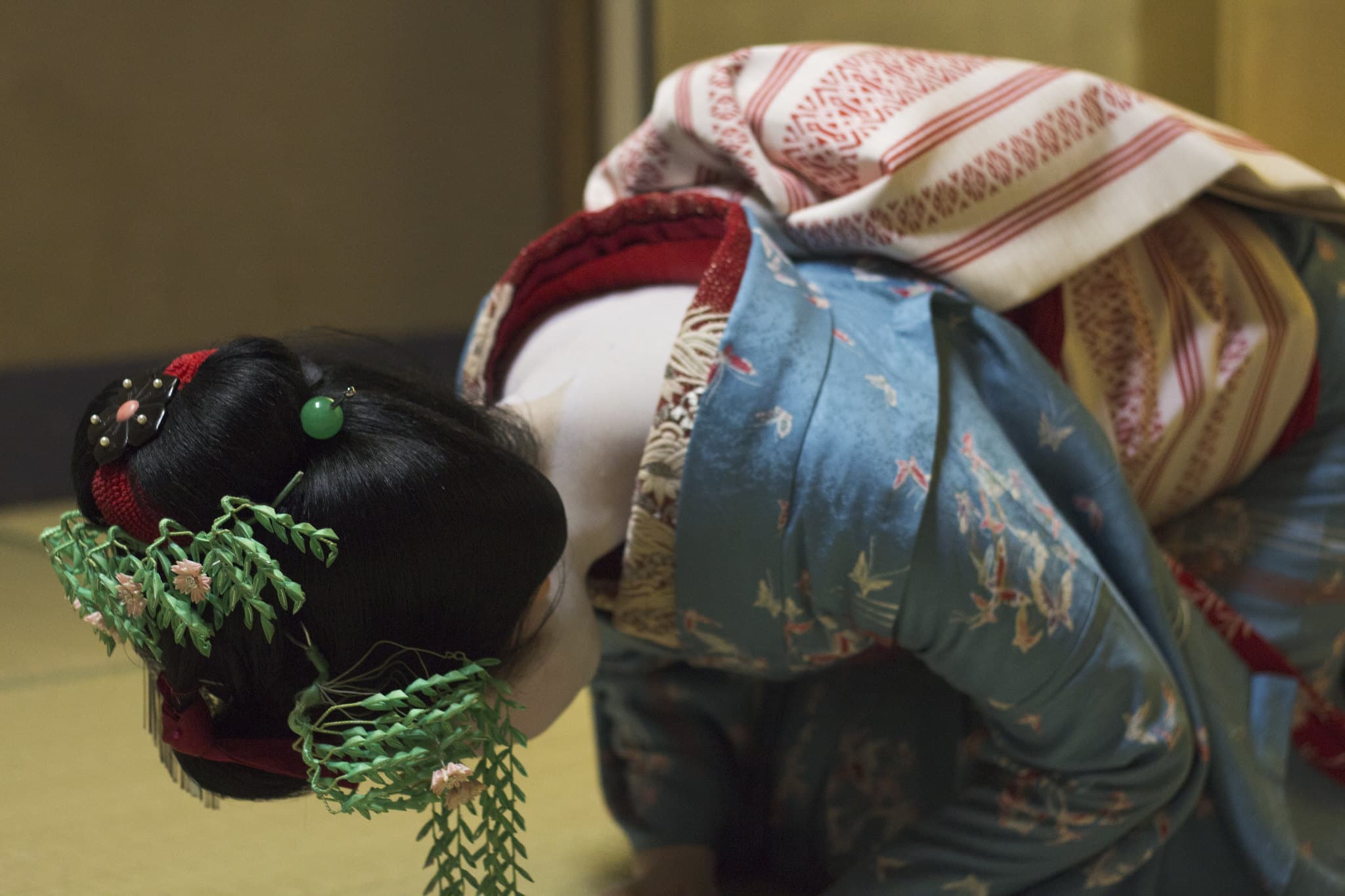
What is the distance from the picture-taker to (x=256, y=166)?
2.45 metres

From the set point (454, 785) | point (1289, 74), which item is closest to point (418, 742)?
point (454, 785)

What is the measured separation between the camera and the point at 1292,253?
3.23ft

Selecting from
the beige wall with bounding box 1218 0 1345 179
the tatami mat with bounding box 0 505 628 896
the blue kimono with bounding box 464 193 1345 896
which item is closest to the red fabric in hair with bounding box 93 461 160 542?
the tatami mat with bounding box 0 505 628 896

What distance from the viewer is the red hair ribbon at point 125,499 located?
23.2 inches

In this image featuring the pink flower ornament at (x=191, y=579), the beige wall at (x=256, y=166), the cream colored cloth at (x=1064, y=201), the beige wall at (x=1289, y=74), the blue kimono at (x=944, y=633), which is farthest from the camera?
the beige wall at (x=256, y=166)

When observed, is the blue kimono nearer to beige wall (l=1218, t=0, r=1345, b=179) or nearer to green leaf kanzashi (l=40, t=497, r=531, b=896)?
green leaf kanzashi (l=40, t=497, r=531, b=896)

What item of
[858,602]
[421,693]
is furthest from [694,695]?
[421,693]

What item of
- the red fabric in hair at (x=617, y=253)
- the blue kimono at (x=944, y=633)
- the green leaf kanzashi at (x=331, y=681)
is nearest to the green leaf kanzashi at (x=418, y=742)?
the green leaf kanzashi at (x=331, y=681)

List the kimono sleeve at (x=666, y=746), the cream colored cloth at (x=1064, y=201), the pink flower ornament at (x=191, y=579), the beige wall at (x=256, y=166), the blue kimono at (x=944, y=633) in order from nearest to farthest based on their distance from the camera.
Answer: the pink flower ornament at (x=191, y=579) < the blue kimono at (x=944, y=633) < the cream colored cloth at (x=1064, y=201) < the kimono sleeve at (x=666, y=746) < the beige wall at (x=256, y=166)

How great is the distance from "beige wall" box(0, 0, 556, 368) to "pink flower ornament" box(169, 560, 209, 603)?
187cm

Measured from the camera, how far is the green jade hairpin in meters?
0.57

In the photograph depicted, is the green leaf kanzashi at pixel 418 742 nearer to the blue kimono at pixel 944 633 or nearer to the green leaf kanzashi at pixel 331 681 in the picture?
the green leaf kanzashi at pixel 331 681

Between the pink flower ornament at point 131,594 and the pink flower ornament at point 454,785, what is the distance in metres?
0.15

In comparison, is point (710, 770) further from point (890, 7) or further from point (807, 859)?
point (890, 7)
